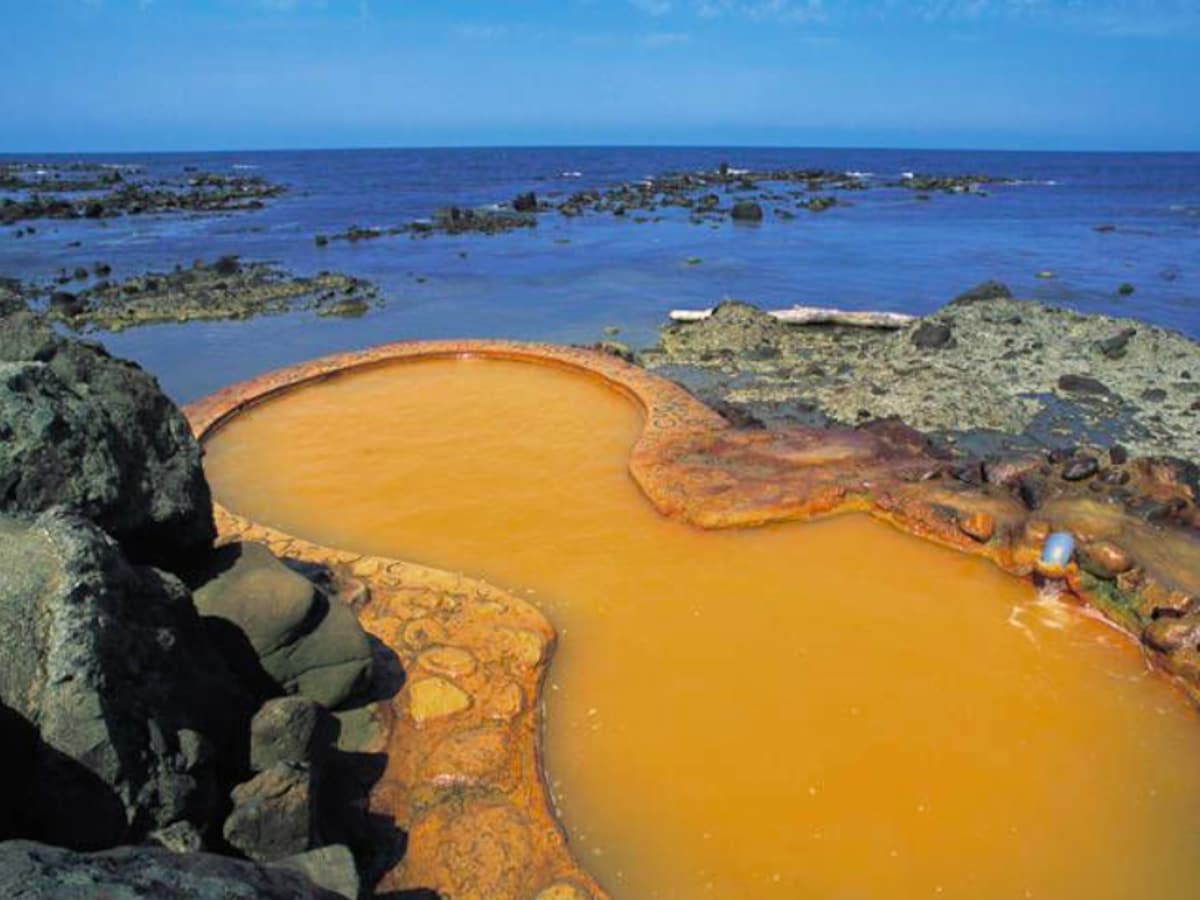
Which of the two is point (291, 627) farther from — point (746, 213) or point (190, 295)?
point (746, 213)

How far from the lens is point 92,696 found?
3.18m

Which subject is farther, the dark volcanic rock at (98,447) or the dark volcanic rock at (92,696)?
the dark volcanic rock at (98,447)

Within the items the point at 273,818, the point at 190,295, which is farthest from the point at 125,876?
the point at 190,295

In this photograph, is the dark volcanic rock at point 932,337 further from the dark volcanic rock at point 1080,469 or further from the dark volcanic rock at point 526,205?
the dark volcanic rock at point 526,205

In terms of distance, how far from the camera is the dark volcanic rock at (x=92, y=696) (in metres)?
3.06

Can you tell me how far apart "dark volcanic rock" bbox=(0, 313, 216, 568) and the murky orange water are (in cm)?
217

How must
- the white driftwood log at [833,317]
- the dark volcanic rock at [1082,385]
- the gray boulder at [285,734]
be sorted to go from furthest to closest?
1. the white driftwood log at [833,317]
2. the dark volcanic rock at [1082,385]
3. the gray boulder at [285,734]

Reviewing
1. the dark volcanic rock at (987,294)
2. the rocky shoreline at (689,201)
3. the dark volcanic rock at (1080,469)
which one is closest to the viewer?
the dark volcanic rock at (1080,469)

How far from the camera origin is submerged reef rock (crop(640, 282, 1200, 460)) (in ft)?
35.3

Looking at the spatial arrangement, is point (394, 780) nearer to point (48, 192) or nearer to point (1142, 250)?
point (1142, 250)

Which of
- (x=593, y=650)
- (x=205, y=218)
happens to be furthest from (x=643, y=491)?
(x=205, y=218)

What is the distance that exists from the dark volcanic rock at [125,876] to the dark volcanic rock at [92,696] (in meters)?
0.92

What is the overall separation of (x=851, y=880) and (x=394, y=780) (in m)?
2.51

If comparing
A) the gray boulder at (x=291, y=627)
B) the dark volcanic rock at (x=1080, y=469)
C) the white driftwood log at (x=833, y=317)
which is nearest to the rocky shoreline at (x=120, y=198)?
the white driftwood log at (x=833, y=317)
